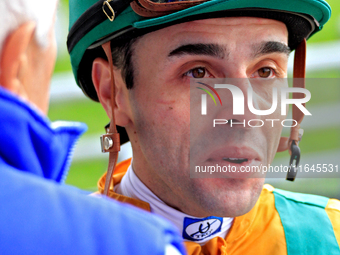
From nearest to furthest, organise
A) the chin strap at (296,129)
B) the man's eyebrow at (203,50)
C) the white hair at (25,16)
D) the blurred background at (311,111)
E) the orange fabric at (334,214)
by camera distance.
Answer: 1. the white hair at (25,16)
2. the man's eyebrow at (203,50)
3. the orange fabric at (334,214)
4. the chin strap at (296,129)
5. the blurred background at (311,111)

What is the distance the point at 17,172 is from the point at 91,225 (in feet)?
0.47

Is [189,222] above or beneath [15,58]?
beneath

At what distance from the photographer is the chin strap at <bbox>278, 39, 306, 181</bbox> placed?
5.86 ft

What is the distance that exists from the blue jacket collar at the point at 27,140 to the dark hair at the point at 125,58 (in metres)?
0.92

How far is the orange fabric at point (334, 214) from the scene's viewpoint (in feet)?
5.53

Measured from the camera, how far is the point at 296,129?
5.90 ft

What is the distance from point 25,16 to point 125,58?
0.97 meters

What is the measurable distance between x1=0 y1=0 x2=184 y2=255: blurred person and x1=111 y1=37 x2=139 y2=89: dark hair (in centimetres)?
88

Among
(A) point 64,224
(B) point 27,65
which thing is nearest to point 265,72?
(B) point 27,65

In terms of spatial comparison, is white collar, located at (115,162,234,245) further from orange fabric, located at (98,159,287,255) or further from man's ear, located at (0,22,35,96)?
man's ear, located at (0,22,35,96)

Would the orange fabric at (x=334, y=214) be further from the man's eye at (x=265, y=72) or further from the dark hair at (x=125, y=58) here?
the dark hair at (x=125, y=58)

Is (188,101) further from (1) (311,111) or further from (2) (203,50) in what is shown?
(1) (311,111)

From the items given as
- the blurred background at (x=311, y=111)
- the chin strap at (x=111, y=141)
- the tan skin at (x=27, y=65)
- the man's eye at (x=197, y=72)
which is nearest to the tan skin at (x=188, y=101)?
the man's eye at (x=197, y=72)

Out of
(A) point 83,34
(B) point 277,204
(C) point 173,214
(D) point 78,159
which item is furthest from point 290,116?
(D) point 78,159
